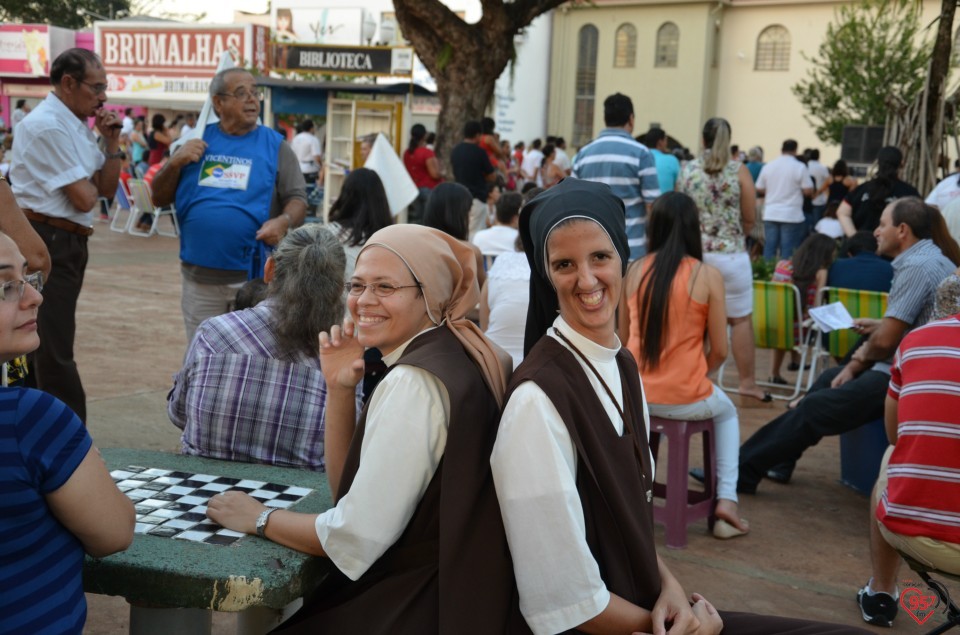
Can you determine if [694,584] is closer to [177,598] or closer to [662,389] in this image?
[662,389]

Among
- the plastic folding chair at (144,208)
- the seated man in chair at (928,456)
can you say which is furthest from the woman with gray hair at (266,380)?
the plastic folding chair at (144,208)

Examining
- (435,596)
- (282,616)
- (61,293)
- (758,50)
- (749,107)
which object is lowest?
(282,616)

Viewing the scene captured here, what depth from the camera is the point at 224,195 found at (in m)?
5.06

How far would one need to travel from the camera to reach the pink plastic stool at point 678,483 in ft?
14.7

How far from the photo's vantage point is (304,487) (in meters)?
2.66

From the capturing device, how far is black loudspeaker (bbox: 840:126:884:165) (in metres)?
17.0

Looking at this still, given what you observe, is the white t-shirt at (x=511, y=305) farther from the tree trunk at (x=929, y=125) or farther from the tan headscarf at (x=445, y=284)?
the tree trunk at (x=929, y=125)

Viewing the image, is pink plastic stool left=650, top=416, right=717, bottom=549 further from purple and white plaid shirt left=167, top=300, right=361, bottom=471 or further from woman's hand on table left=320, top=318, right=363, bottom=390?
woman's hand on table left=320, top=318, right=363, bottom=390

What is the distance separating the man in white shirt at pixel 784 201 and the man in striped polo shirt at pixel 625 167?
6.11m

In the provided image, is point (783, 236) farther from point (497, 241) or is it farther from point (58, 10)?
point (58, 10)

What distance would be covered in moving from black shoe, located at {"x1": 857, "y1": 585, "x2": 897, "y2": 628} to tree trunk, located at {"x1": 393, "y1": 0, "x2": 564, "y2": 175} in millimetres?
8726

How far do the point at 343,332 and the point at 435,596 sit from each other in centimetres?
75

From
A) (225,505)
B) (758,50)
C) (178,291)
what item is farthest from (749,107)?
(225,505)

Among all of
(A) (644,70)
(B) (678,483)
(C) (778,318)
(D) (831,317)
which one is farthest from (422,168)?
(A) (644,70)
